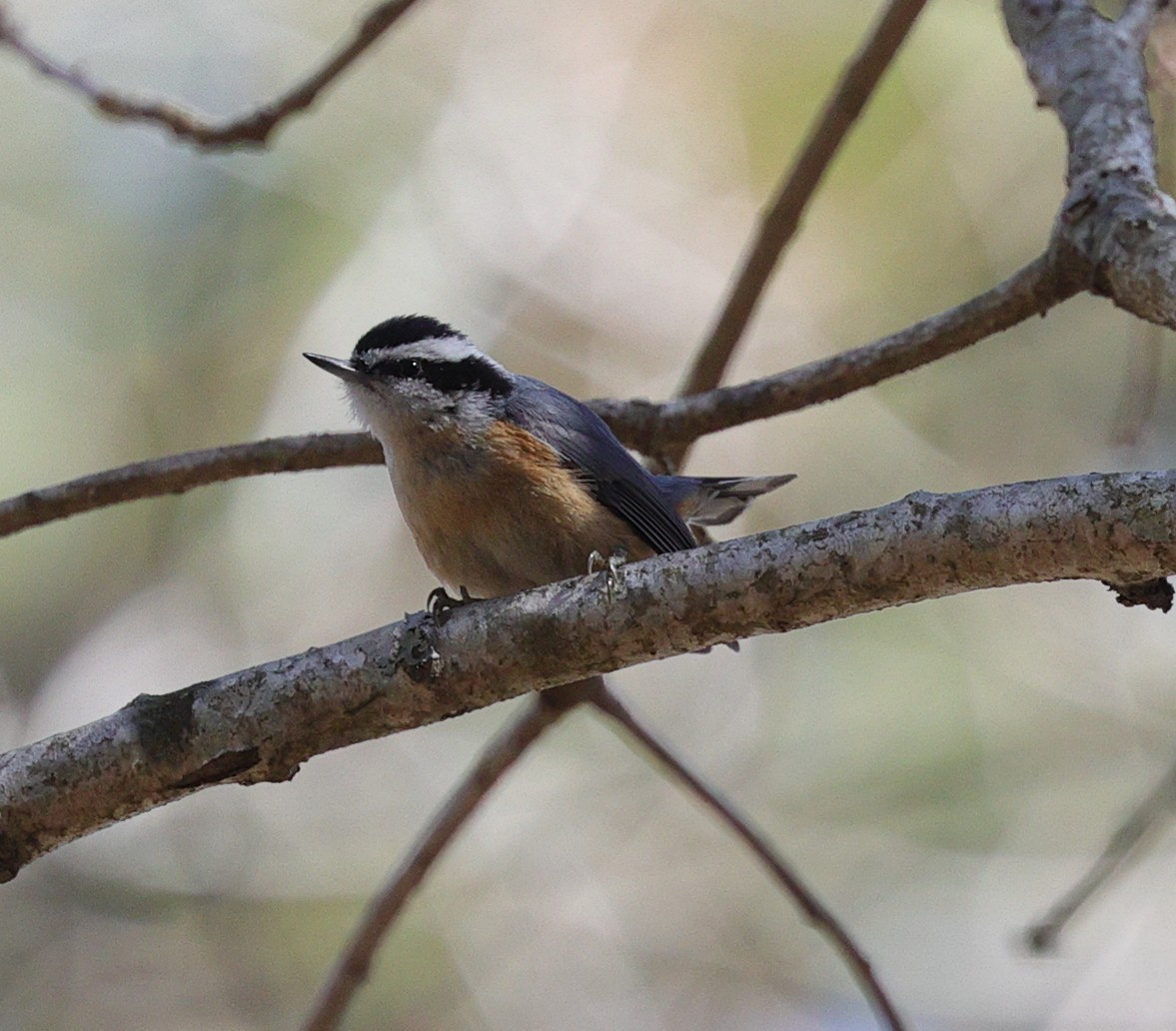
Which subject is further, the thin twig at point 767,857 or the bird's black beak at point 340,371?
the bird's black beak at point 340,371

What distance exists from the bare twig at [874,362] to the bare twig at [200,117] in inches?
55.1

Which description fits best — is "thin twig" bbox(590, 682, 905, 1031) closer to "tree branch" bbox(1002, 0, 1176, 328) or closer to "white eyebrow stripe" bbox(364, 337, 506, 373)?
"white eyebrow stripe" bbox(364, 337, 506, 373)

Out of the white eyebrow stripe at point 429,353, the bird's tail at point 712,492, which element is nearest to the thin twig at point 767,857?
the bird's tail at point 712,492

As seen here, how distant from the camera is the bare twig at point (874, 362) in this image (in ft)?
11.3

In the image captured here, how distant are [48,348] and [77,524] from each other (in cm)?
92

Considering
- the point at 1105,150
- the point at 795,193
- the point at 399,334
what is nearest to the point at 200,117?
the point at 399,334

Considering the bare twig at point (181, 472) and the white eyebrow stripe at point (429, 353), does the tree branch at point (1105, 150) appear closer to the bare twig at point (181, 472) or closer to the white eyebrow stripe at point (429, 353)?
the white eyebrow stripe at point (429, 353)

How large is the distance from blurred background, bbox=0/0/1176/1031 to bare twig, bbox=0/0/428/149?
2692 millimetres

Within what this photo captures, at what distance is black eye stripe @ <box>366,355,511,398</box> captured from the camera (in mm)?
4051

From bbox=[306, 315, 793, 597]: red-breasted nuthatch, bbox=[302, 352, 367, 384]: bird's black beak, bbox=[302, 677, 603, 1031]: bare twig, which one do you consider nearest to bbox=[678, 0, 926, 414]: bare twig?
bbox=[306, 315, 793, 597]: red-breasted nuthatch

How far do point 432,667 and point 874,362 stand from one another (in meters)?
1.46

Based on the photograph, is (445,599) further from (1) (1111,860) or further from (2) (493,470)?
(1) (1111,860)

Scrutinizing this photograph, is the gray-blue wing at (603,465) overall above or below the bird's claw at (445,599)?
above

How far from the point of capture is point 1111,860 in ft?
12.3
